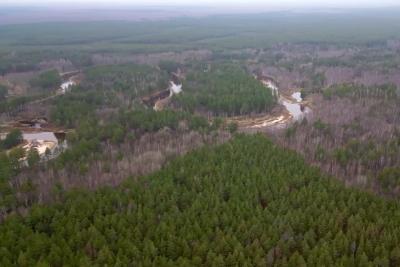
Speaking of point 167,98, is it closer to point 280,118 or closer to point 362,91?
point 280,118

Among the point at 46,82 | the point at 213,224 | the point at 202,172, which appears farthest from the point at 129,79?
the point at 213,224

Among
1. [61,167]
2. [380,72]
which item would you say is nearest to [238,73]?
[380,72]

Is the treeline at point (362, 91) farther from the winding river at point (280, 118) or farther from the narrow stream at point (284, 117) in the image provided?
the winding river at point (280, 118)

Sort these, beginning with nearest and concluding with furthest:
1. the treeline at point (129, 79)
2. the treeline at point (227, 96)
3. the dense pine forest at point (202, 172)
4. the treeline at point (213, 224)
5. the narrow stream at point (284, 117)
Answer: the treeline at point (213, 224)
the dense pine forest at point (202, 172)
the narrow stream at point (284, 117)
the treeline at point (227, 96)
the treeline at point (129, 79)

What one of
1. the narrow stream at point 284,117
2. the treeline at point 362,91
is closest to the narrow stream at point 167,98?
the narrow stream at point 284,117

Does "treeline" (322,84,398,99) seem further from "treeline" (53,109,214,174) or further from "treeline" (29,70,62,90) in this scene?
"treeline" (29,70,62,90)

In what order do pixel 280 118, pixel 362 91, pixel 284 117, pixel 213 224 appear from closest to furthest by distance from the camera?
pixel 213 224
pixel 280 118
pixel 284 117
pixel 362 91

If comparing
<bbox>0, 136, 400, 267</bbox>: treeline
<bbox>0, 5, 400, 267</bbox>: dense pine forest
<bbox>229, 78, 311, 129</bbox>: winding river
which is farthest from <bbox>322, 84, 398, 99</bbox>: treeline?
<bbox>0, 136, 400, 267</bbox>: treeline
